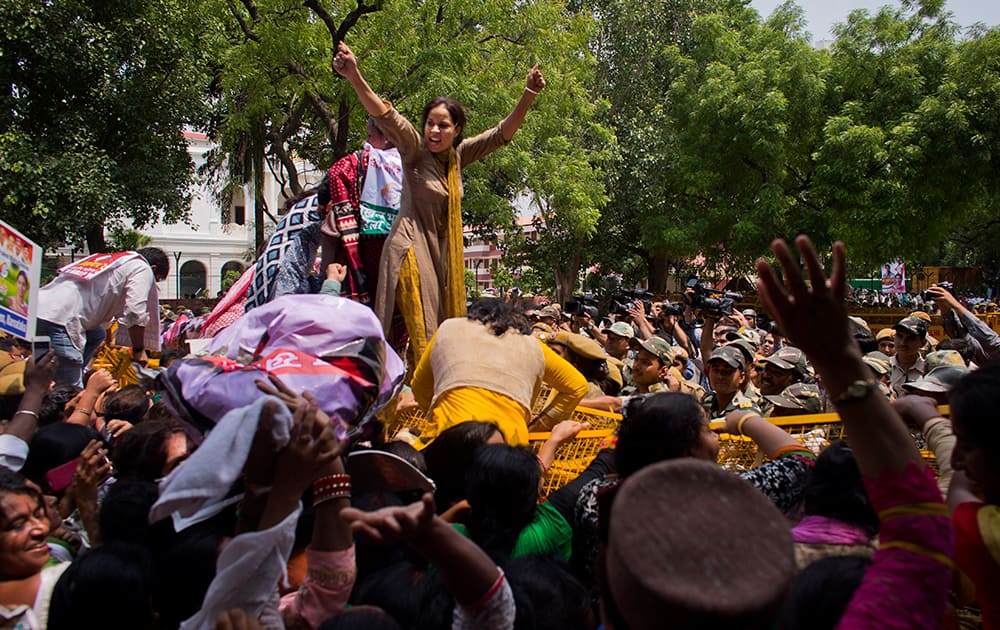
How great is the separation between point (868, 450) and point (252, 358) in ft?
4.98

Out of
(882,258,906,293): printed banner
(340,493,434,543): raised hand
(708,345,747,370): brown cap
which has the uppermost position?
(340,493,434,543): raised hand

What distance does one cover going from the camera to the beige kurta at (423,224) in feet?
14.6

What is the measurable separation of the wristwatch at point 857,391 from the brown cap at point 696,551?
31 centimetres

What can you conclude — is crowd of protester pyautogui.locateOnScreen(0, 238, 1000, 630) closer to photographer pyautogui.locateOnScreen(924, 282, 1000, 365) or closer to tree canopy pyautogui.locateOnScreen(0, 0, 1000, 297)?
photographer pyautogui.locateOnScreen(924, 282, 1000, 365)

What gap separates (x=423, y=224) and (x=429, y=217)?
0.17ft

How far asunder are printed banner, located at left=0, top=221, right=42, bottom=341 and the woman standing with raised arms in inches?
64.2

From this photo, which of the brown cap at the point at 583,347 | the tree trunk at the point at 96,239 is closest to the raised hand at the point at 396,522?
the brown cap at the point at 583,347

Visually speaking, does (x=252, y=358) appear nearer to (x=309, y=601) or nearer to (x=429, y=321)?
(x=309, y=601)

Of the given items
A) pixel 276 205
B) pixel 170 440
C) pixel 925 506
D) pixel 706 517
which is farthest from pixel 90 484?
pixel 276 205

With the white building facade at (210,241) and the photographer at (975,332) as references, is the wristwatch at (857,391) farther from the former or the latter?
the white building facade at (210,241)

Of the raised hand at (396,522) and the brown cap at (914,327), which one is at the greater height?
the raised hand at (396,522)

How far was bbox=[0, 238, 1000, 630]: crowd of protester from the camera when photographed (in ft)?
3.78

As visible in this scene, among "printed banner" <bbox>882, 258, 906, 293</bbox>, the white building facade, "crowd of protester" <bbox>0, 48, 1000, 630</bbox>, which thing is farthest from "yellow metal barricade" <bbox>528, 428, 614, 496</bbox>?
the white building facade

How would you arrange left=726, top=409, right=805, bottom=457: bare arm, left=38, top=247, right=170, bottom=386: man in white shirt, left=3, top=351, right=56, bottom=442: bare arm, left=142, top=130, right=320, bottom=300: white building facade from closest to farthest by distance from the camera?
1. left=726, top=409, right=805, bottom=457: bare arm
2. left=3, top=351, right=56, bottom=442: bare arm
3. left=38, top=247, right=170, bottom=386: man in white shirt
4. left=142, top=130, right=320, bottom=300: white building facade
